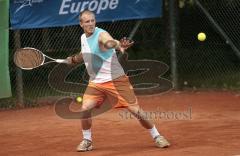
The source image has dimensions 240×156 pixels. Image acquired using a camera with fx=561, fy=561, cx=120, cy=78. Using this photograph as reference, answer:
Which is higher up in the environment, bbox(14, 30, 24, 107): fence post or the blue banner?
the blue banner

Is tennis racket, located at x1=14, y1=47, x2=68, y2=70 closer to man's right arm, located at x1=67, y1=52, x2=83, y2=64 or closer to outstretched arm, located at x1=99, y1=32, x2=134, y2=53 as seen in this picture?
man's right arm, located at x1=67, y1=52, x2=83, y2=64

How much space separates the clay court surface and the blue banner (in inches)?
64.2

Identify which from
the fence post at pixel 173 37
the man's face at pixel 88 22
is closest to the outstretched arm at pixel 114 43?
the man's face at pixel 88 22

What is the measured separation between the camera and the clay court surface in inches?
253

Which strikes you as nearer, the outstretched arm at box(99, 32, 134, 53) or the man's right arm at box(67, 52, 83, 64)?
the outstretched arm at box(99, 32, 134, 53)

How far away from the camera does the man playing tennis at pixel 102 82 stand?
636 cm

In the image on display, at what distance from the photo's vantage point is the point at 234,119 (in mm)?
8203

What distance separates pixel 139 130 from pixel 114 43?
6.95ft

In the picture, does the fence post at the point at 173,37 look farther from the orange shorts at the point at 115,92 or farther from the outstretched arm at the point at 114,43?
the outstretched arm at the point at 114,43

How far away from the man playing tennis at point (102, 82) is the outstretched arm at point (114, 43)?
35 mm

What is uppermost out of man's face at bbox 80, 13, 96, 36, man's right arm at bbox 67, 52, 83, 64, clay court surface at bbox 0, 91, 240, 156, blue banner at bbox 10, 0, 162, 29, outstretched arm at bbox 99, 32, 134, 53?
blue banner at bbox 10, 0, 162, 29

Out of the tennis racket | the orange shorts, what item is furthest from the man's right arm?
the tennis racket

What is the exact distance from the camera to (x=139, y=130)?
25.4 ft

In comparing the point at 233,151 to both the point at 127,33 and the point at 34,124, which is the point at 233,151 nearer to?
the point at 34,124
